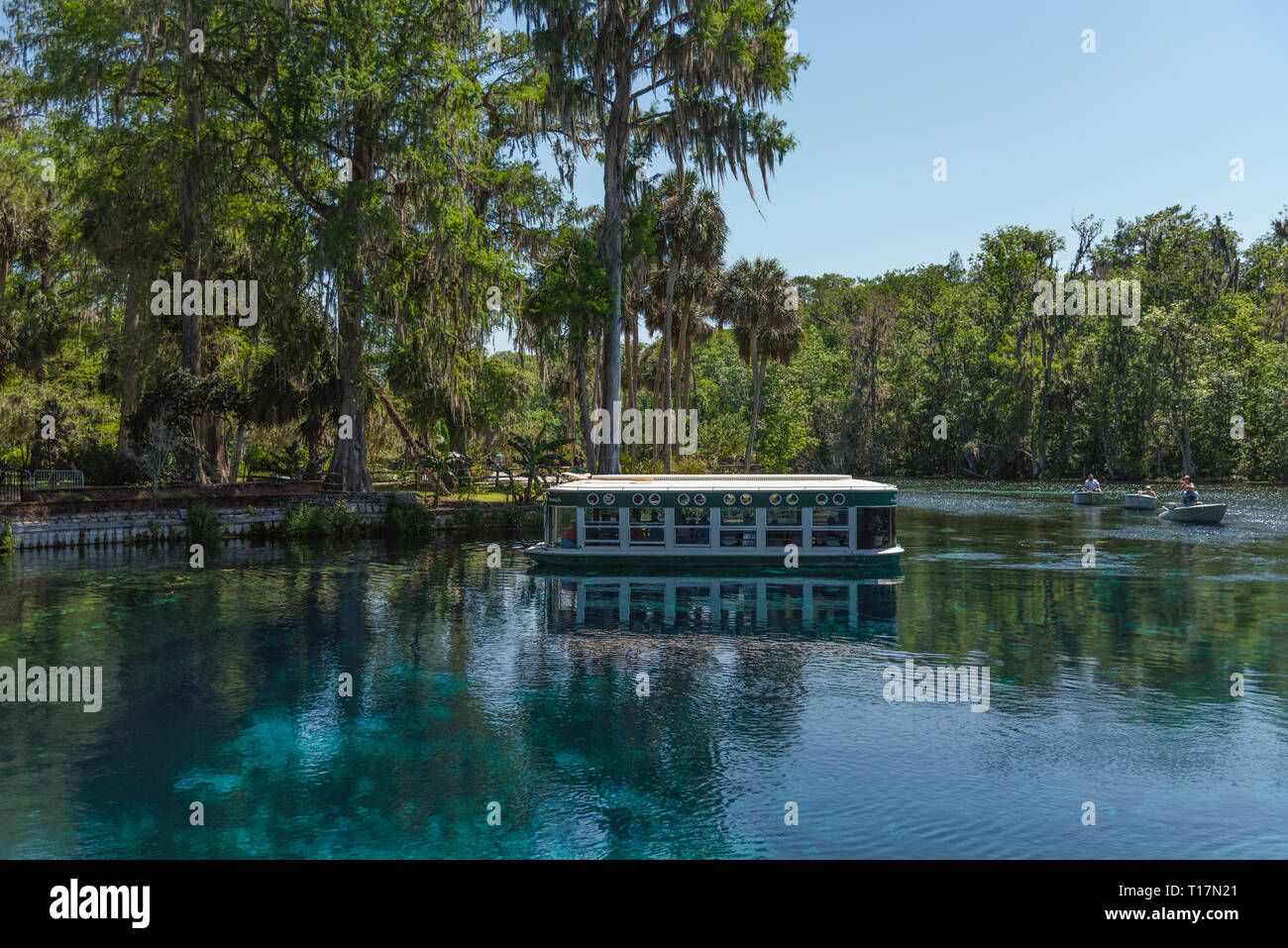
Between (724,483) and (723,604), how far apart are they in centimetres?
660

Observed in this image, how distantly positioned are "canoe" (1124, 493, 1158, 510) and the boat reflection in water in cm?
3376

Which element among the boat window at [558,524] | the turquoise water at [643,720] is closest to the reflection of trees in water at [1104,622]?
the turquoise water at [643,720]

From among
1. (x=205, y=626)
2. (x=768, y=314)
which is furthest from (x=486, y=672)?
(x=768, y=314)

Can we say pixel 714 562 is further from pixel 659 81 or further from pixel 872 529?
pixel 659 81

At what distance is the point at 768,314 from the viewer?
217ft

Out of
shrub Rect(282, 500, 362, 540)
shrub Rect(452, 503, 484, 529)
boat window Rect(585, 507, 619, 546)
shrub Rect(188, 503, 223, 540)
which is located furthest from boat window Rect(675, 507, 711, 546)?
shrub Rect(188, 503, 223, 540)

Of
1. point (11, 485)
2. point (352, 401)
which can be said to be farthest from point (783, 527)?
point (11, 485)

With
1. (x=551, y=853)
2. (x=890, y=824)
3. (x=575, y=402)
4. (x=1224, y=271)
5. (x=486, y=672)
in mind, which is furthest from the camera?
(x=1224, y=271)

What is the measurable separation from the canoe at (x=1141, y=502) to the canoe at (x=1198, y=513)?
706 cm

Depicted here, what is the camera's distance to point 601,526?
33.1 metres

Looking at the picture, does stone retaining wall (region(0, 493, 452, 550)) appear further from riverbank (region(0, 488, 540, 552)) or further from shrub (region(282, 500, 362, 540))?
shrub (region(282, 500, 362, 540))

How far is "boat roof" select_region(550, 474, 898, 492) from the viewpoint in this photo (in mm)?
32156
